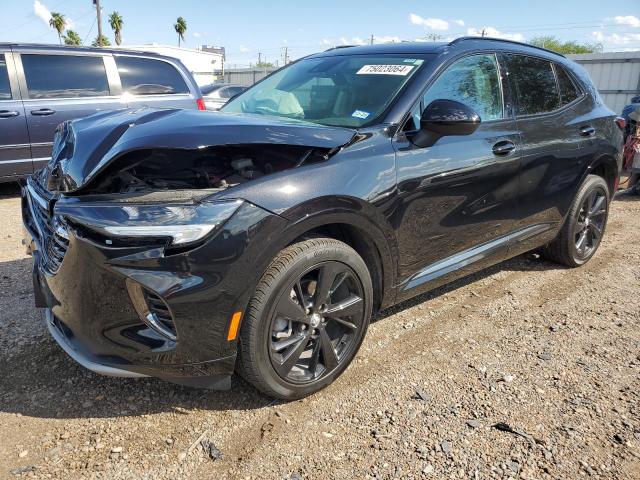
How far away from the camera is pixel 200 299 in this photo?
2.05 meters

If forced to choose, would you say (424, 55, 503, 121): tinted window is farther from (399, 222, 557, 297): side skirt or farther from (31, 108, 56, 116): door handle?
(31, 108, 56, 116): door handle

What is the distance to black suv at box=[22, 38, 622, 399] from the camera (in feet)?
6.73

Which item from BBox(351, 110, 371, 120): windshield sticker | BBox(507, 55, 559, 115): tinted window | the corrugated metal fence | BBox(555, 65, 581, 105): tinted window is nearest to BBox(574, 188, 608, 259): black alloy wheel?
BBox(555, 65, 581, 105): tinted window

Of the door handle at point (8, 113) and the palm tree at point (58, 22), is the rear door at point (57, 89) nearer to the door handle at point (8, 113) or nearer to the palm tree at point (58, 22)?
the door handle at point (8, 113)

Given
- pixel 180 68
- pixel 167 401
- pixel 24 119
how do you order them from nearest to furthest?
pixel 167 401 < pixel 24 119 < pixel 180 68

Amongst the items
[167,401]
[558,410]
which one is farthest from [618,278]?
[167,401]

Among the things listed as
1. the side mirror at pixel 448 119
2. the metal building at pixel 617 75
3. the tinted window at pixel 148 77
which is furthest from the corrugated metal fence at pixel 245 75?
the side mirror at pixel 448 119

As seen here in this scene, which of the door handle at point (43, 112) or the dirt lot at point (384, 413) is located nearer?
the dirt lot at point (384, 413)

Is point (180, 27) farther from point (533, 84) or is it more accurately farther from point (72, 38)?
point (533, 84)

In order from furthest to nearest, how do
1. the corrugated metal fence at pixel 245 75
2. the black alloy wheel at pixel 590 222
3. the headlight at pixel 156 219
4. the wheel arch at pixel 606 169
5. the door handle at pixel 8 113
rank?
the corrugated metal fence at pixel 245 75
the door handle at pixel 8 113
the black alloy wheel at pixel 590 222
the wheel arch at pixel 606 169
the headlight at pixel 156 219

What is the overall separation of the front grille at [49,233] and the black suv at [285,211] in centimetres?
1

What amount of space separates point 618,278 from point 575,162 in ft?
3.77

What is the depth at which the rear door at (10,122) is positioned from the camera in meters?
6.09

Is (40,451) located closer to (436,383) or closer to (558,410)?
(436,383)
